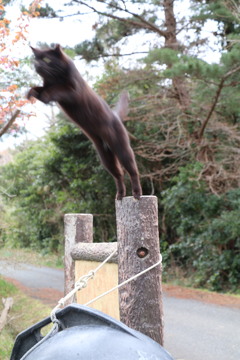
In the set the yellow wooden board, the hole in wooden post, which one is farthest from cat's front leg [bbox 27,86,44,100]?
the yellow wooden board

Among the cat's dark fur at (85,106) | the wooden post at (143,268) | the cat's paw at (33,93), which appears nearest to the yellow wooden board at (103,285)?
the wooden post at (143,268)

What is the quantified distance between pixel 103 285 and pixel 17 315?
3.40 meters

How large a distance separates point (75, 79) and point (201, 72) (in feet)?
16.1

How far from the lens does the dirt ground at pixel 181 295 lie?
718 cm

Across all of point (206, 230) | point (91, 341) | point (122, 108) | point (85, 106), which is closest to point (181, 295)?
point (206, 230)

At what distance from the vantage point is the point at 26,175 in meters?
15.2

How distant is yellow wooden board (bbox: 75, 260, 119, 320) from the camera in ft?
8.89

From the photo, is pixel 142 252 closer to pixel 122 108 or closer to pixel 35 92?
pixel 122 108

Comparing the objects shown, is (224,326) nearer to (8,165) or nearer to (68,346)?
(68,346)

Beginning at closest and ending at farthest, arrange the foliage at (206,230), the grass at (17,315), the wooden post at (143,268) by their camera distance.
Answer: the wooden post at (143,268)
the grass at (17,315)
the foliage at (206,230)

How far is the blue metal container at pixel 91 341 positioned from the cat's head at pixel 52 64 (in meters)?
0.66

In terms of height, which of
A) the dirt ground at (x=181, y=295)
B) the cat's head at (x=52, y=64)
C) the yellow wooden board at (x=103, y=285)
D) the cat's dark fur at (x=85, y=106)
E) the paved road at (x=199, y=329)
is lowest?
the paved road at (x=199, y=329)

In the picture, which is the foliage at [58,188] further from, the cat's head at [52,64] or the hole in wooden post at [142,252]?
the cat's head at [52,64]

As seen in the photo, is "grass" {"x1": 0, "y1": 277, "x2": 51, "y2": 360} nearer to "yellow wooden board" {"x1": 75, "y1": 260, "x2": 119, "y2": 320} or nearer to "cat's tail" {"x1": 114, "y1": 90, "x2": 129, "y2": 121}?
"yellow wooden board" {"x1": 75, "y1": 260, "x2": 119, "y2": 320}
